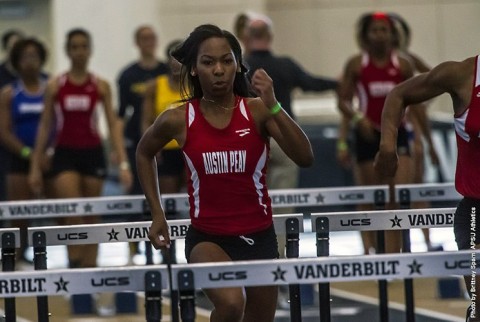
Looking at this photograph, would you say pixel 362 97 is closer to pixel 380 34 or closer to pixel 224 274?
pixel 380 34

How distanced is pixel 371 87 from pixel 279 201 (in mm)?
3891

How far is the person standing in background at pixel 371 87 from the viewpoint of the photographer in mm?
13164

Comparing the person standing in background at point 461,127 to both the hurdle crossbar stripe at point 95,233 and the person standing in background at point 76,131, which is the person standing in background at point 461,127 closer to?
the hurdle crossbar stripe at point 95,233

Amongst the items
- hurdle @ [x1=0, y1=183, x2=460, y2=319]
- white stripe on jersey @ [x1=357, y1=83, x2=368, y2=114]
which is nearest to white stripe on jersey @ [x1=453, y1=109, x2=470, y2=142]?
hurdle @ [x1=0, y1=183, x2=460, y2=319]

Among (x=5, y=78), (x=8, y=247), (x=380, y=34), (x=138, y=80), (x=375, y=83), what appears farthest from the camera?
(x=5, y=78)

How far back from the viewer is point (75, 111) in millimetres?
13531

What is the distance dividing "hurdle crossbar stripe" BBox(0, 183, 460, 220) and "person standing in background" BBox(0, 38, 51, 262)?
428 cm

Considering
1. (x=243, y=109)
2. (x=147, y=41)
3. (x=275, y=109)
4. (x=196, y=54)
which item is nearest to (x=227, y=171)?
(x=243, y=109)

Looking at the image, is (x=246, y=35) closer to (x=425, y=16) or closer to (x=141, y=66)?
(x=141, y=66)

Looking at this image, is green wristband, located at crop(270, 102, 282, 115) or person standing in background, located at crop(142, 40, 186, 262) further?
person standing in background, located at crop(142, 40, 186, 262)

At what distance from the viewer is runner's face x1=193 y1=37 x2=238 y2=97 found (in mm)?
7598

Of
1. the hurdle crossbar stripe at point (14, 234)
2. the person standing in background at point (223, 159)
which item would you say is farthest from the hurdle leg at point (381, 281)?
the hurdle crossbar stripe at point (14, 234)

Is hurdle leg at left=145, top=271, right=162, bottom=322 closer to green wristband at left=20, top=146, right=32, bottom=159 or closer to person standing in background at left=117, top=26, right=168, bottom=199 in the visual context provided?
green wristband at left=20, top=146, right=32, bottom=159

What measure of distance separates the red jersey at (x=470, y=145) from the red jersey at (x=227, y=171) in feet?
3.16
